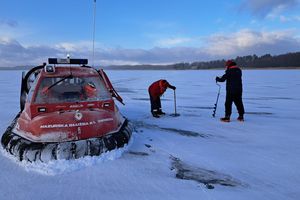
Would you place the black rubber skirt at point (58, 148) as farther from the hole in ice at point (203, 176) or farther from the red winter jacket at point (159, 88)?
the red winter jacket at point (159, 88)

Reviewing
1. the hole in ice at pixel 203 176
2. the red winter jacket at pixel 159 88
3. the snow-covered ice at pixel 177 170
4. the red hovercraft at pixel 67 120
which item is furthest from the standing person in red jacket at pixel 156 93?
the hole in ice at pixel 203 176

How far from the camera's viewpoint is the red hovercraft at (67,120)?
187 inches

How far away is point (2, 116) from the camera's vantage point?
9.28m

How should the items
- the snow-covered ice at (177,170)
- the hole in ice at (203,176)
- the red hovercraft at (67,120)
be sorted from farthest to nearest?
1. the red hovercraft at (67,120)
2. the hole in ice at (203,176)
3. the snow-covered ice at (177,170)

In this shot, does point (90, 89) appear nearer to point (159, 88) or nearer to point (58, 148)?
point (58, 148)

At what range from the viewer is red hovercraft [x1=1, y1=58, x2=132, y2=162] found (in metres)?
4.75

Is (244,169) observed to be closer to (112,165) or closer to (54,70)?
(112,165)

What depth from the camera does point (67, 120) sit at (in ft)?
16.3

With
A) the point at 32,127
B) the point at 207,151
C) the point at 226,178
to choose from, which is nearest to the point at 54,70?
the point at 32,127

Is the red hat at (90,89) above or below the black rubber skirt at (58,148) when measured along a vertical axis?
above

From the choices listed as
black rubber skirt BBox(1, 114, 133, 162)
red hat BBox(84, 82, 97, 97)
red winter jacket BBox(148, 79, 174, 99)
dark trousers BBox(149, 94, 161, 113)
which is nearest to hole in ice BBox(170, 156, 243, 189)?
black rubber skirt BBox(1, 114, 133, 162)

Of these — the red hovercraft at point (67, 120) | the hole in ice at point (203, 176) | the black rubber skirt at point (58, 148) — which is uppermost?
the red hovercraft at point (67, 120)

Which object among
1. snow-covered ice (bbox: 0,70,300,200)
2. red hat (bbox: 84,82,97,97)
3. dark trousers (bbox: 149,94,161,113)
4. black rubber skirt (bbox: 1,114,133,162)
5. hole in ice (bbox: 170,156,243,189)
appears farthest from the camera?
dark trousers (bbox: 149,94,161,113)

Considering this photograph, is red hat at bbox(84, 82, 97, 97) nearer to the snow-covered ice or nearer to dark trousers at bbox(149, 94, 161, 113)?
the snow-covered ice
